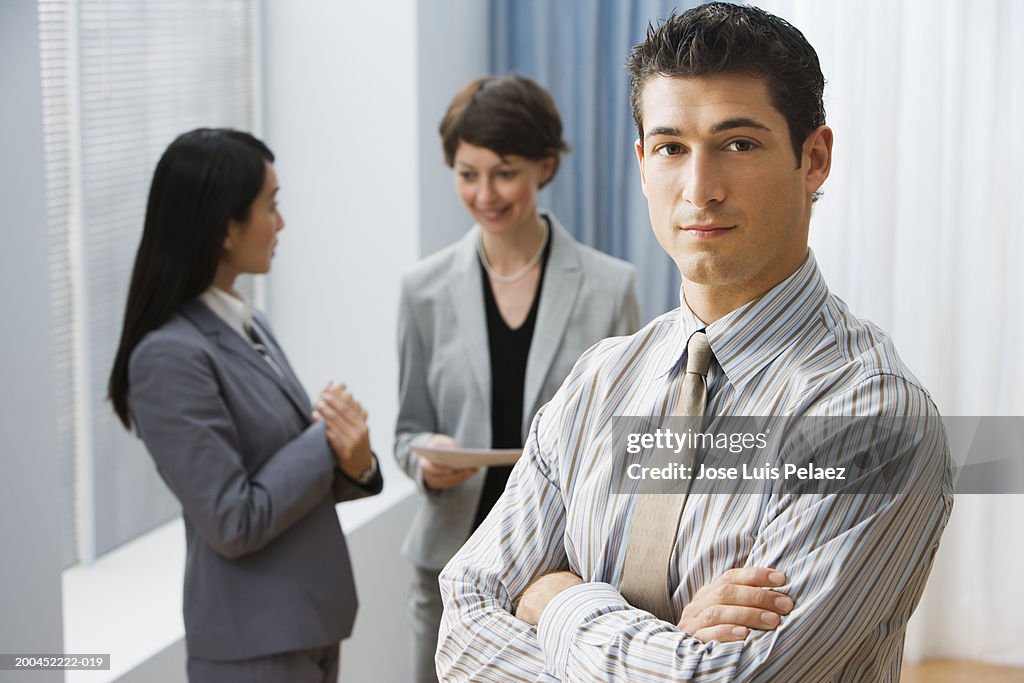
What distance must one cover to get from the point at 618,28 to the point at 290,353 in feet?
5.26

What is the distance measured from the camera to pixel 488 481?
2.48m

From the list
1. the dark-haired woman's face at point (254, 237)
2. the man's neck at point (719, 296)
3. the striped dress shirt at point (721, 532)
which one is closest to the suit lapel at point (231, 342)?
the dark-haired woman's face at point (254, 237)

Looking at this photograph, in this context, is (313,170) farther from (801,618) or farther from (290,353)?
(801,618)

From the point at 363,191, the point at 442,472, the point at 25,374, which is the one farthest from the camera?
the point at 363,191

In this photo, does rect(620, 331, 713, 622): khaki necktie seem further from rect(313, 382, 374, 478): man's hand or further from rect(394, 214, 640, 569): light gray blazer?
rect(394, 214, 640, 569): light gray blazer

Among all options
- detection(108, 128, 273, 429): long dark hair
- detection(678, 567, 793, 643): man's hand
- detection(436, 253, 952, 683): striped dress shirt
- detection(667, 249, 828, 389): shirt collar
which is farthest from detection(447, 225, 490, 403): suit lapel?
detection(678, 567, 793, 643): man's hand

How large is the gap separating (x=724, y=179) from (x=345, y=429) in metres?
1.19

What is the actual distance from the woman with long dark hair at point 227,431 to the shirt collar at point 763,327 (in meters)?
1.07

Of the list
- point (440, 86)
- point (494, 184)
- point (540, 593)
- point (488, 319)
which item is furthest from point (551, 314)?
point (440, 86)

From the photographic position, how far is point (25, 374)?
2.01 meters

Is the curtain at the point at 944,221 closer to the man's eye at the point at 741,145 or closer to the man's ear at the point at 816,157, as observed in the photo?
the man's ear at the point at 816,157

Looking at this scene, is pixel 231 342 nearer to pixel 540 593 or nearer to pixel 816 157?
pixel 540 593

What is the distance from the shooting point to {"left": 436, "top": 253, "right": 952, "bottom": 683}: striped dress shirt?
1.14m

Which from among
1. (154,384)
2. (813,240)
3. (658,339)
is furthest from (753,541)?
(813,240)
